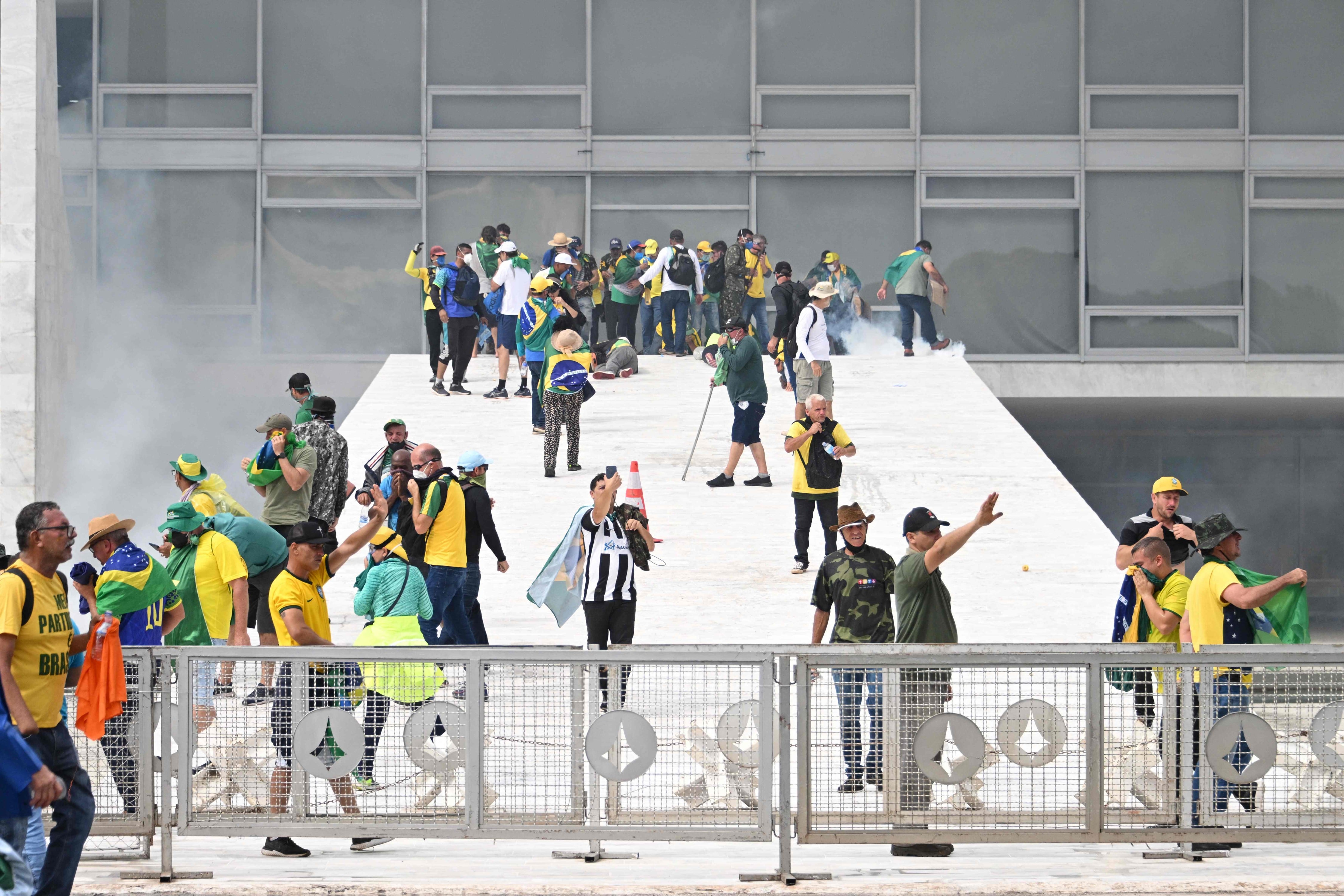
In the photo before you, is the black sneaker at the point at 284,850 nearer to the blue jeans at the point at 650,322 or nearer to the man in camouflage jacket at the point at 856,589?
the man in camouflage jacket at the point at 856,589

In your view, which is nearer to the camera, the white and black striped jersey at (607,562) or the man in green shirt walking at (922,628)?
the man in green shirt walking at (922,628)

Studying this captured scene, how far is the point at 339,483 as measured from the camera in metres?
11.1

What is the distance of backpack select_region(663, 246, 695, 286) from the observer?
1886 centimetres

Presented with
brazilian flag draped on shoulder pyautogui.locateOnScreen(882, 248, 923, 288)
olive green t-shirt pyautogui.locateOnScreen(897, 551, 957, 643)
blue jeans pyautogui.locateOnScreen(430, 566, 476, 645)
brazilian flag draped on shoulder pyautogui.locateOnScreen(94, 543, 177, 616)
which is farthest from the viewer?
brazilian flag draped on shoulder pyautogui.locateOnScreen(882, 248, 923, 288)

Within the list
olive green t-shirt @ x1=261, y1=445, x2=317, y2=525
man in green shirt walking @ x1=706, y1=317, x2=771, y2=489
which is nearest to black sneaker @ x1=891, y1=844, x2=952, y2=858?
olive green t-shirt @ x1=261, y1=445, x2=317, y2=525

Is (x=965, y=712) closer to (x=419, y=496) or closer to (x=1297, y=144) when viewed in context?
(x=419, y=496)

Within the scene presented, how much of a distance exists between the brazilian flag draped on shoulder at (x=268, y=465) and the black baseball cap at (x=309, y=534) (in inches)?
141

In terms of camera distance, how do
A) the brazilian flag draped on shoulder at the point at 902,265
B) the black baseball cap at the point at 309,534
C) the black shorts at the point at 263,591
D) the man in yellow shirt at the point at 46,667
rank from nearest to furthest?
the man in yellow shirt at the point at 46,667, the black baseball cap at the point at 309,534, the black shorts at the point at 263,591, the brazilian flag draped on shoulder at the point at 902,265

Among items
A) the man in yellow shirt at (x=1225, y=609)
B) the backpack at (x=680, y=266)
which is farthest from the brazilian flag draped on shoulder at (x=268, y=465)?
the backpack at (x=680, y=266)

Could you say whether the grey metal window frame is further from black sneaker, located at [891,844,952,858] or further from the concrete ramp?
black sneaker, located at [891,844,952,858]

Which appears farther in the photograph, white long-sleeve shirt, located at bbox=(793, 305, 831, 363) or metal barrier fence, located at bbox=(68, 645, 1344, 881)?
white long-sleeve shirt, located at bbox=(793, 305, 831, 363)

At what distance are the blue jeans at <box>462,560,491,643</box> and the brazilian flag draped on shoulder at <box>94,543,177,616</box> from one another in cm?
272

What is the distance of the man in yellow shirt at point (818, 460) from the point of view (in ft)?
36.9

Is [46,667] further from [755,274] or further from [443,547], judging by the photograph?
A: [755,274]
